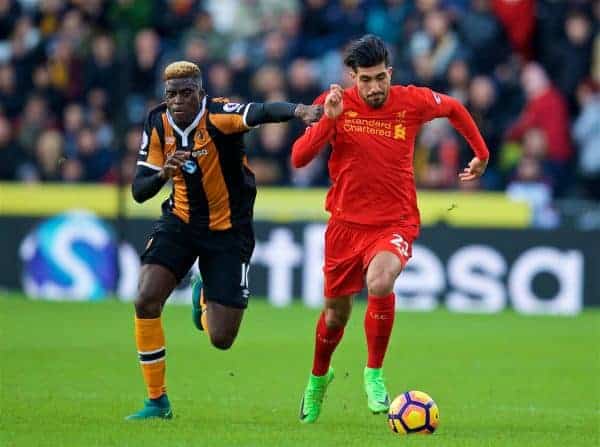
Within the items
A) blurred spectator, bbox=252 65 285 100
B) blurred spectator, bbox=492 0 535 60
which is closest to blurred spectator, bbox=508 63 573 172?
blurred spectator, bbox=492 0 535 60

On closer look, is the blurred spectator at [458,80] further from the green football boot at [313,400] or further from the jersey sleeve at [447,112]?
the green football boot at [313,400]

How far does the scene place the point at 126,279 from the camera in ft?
63.2

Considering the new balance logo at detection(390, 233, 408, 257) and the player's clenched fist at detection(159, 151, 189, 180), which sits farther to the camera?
the new balance logo at detection(390, 233, 408, 257)

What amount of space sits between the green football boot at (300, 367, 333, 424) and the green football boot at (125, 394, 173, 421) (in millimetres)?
867

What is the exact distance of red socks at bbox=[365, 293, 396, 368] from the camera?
9.23 meters

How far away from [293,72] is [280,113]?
35.0 feet

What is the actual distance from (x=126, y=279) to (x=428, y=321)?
445 cm

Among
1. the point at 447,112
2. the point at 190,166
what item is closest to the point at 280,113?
the point at 190,166

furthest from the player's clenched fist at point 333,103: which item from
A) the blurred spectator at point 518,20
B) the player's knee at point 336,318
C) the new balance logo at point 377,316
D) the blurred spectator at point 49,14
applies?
the blurred spectator at point 49,14

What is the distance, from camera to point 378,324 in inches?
365

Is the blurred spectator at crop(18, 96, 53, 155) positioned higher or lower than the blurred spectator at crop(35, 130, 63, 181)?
higher

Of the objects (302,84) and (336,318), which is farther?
(302,84)

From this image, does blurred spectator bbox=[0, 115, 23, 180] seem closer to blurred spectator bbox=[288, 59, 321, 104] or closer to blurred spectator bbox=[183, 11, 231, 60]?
blurred spectator bbox=[183, 11, 231, 60]

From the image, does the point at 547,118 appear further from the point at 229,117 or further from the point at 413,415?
the point at 413,415
